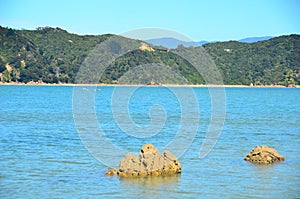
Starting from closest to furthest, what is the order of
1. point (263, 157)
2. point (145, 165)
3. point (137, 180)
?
point (137, 180) < point (145, 165) < point (263, 157)

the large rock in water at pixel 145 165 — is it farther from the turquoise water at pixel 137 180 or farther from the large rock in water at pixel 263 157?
the large rock in water at pixel 263 157

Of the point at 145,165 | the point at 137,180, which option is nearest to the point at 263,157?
the point at 145,165

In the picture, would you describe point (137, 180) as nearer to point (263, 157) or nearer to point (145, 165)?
point (145, 165)

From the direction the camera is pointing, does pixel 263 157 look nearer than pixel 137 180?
No

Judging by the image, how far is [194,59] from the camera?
465 ft

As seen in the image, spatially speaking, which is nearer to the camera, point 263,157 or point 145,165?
point 145,165

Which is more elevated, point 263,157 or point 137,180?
point 263,157

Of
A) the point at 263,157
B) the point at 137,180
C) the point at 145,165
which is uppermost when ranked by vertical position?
the point at 263,157

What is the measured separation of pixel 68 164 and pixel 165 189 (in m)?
6.02

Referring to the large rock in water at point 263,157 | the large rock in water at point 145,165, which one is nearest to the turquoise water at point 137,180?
the large rock in water at point 263,157

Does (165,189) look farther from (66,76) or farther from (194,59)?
(66,76)

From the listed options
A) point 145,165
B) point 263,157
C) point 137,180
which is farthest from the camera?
point 263,157

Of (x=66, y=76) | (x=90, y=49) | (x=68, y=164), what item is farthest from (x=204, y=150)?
(x=90, y=49)

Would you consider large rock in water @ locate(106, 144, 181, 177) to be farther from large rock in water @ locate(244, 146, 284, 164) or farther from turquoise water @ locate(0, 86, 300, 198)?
large rock in water @ locate(244, 146, 284, 164)
